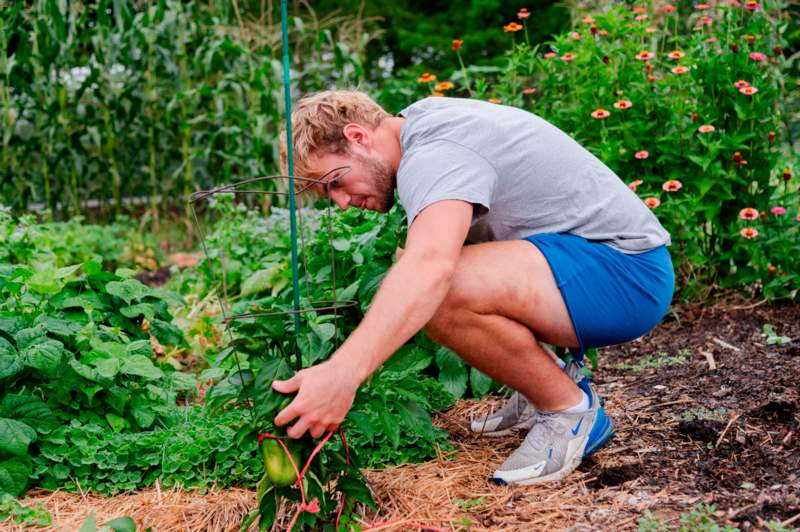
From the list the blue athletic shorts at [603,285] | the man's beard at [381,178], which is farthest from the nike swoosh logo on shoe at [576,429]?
the man's beard at [381,178]

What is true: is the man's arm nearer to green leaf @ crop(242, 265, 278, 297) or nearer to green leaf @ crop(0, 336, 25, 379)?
green leaf @ crop(0, 336, 25, 379)

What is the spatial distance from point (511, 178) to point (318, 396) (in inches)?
34.6

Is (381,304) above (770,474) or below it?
above

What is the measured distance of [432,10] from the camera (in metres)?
9.63

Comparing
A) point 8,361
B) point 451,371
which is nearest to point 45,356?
point 8,361

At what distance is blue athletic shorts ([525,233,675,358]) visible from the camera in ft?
7.37

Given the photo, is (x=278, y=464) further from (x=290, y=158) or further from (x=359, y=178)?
(x=359, y=178)

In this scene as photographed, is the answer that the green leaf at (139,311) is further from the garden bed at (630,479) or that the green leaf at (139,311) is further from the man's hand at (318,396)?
the man's hand at (318,396)

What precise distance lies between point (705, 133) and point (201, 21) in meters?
4.21

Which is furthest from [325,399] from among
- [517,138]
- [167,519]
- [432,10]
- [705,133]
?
[432,10]

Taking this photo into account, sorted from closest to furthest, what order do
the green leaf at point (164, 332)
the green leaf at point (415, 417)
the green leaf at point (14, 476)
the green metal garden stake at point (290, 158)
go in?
the green metal garden stake at point (290, 158) < the green leaf at point (415, 417) < the green leaf at point (14, 476) < the green leaf at point (164, 332)

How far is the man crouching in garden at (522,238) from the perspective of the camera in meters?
2.12

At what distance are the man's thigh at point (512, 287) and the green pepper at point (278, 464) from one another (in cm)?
62

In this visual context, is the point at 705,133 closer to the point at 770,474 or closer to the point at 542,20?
the point at 770,474
